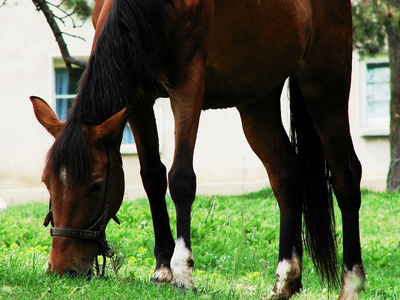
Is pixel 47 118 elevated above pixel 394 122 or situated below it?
below

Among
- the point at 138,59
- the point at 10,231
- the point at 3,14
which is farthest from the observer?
the point at 3,14

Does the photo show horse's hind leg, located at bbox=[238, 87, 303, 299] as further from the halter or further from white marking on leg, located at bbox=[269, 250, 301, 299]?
the halter

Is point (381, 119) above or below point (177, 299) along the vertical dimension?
above

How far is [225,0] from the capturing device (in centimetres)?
414

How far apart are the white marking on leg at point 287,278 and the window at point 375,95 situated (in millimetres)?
10791

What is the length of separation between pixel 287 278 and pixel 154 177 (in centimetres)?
110

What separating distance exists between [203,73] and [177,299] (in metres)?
1.25

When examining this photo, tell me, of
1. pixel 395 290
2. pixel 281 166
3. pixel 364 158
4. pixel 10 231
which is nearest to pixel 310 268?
pixel 395 290

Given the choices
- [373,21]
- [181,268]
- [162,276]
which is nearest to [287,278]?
[162,276]

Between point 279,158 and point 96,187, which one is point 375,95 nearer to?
point 279,158

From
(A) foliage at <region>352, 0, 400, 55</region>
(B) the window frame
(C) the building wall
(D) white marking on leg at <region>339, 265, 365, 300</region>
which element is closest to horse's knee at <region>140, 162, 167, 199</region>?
(D) white marking on leg at <region>339, 265, 365, 300</region>

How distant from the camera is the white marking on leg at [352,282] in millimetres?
4566

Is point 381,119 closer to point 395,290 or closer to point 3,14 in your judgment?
point 3,14

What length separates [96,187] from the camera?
3736 millimetres
